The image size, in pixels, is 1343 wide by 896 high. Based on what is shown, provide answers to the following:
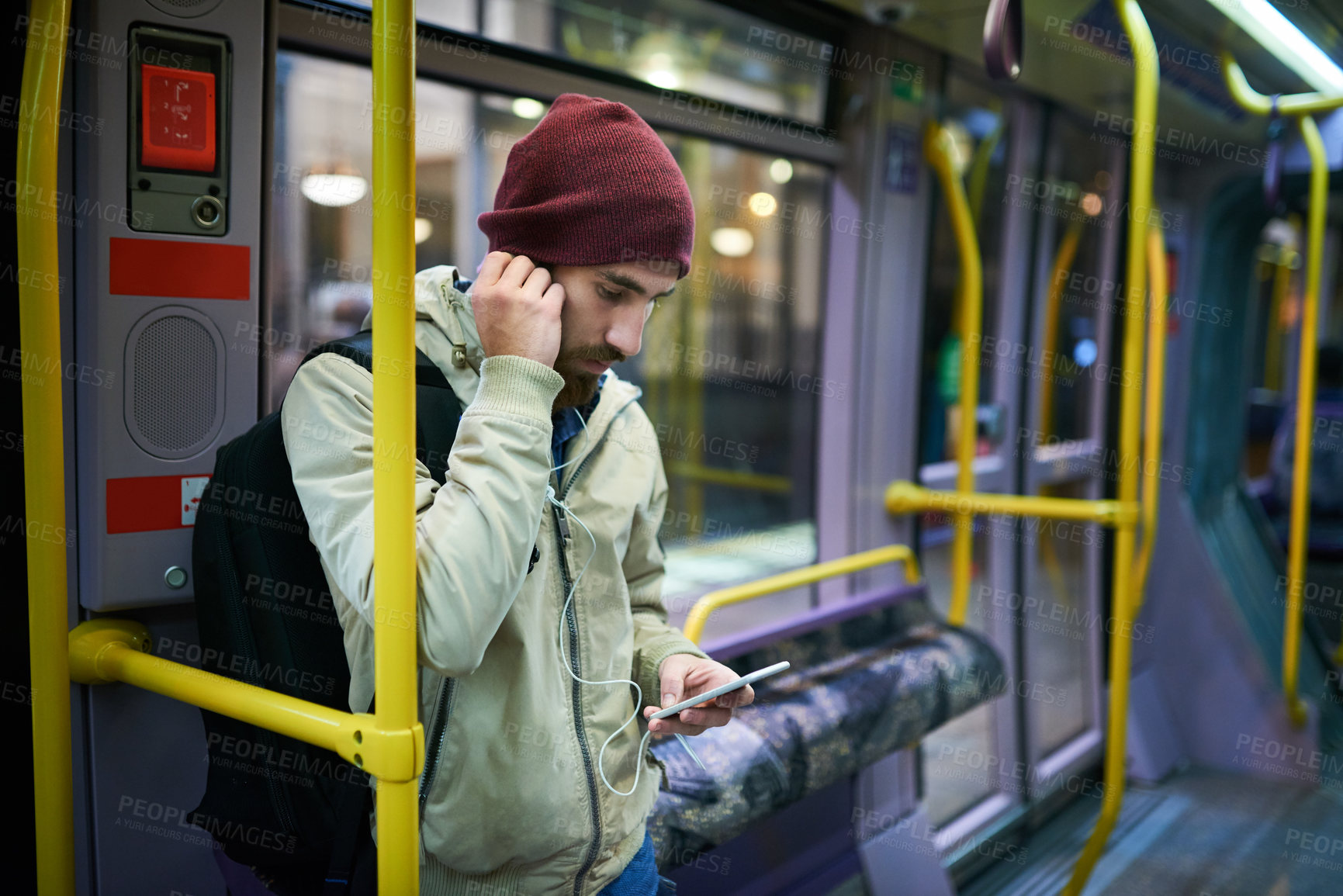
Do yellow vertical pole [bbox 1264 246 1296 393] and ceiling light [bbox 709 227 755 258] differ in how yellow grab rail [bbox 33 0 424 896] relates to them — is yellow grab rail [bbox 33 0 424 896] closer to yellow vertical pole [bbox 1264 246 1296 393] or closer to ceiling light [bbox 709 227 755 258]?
ceiling light [bbox 709 227 755 258]

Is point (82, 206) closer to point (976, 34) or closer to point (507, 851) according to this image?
point (507, 851)

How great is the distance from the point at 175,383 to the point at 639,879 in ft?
3.54

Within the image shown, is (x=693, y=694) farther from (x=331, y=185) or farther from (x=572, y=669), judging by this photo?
(x=331, y=185)

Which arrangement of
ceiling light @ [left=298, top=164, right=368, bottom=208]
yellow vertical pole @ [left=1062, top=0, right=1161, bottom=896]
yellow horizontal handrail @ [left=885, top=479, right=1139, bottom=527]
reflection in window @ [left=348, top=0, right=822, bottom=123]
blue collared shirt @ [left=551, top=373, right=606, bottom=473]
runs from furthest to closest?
ceiling light @ [left=298, top=164, right=368, bottom=208]
yellow horizontal handrail @ [left=885, top=479, right=1139, bottom=527]
reflection in window @ [left=348, top=0, right=822, bottom=123]
yellow vertical pole @ [left=1062, top=0, right=1161, bottom=896]
blue collared shirt @ [left=551, top=373, right=606, bottom=473]

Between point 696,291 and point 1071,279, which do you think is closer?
point 1071,279

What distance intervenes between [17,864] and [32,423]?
33.2 inches

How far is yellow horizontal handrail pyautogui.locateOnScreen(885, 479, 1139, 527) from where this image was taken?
2.81 m

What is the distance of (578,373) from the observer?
136cm

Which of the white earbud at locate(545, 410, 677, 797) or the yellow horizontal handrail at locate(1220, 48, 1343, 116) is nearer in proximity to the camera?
the white earbud at locate(545, 410, 677, 797)

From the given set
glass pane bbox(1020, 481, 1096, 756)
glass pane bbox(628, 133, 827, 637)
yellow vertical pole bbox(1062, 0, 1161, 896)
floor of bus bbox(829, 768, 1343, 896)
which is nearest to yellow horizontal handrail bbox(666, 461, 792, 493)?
glass pane bbox(628, 133, 827, 637)

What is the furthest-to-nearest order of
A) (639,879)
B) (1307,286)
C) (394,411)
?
(1307,286)
(639,879)
(394,411)

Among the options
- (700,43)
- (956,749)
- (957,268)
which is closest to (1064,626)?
(956,749)

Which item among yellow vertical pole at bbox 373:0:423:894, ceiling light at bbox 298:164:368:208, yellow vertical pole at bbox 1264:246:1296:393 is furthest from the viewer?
yellow vertical pole at bbox 1264:246:1296:393

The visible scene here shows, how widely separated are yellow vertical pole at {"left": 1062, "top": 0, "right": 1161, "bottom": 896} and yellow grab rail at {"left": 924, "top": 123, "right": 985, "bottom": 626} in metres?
0.65
